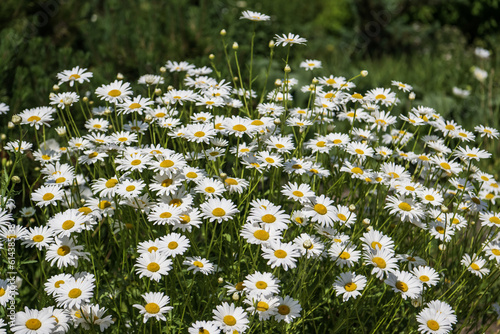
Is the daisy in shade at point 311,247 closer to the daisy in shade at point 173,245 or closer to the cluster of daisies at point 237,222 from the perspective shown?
the cluster of daisies at point 237,222

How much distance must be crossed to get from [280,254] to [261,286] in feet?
0.47

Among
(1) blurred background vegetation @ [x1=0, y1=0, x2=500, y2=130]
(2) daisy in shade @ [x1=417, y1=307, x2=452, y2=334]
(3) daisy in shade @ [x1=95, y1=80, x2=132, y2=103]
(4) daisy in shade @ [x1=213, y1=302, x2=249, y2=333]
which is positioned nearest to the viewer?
(4) daisy in shade @ [x1=213, y1=302, x2=249, y2=333]

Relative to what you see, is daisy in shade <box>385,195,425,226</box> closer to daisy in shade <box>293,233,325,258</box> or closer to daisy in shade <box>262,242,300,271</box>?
daisy in shade <box>293,233,325,258</box>

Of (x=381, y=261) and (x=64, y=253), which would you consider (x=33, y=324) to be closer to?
(x=64, y=253)

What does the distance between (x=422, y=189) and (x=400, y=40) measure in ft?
27.7

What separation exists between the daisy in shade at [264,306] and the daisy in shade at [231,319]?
0.04m

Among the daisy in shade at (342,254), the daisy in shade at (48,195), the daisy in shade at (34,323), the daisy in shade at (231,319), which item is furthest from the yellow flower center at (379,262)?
the daisy in shade at (48,195)

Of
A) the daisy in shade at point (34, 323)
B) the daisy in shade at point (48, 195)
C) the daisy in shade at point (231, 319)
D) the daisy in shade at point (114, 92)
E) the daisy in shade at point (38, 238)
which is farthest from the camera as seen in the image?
the daisy in shade at point (114, 92)

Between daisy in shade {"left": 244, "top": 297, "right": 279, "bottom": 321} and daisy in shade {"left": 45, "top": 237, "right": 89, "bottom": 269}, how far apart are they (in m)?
0.74

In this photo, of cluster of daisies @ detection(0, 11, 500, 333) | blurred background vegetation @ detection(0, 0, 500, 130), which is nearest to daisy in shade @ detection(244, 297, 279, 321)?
cluster of daisies @ detection(0, 11, 500, 333)

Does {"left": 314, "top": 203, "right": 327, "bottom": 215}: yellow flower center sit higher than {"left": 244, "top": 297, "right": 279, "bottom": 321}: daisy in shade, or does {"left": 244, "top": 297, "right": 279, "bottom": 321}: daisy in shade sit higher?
{"left": 314, "top": 203, "right": 327, "bottom": 215}: yellow flower center

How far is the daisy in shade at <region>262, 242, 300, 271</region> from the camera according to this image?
177 centimetres

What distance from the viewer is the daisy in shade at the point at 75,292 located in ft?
5.60

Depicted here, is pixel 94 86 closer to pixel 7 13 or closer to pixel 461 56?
pixel 7 13
